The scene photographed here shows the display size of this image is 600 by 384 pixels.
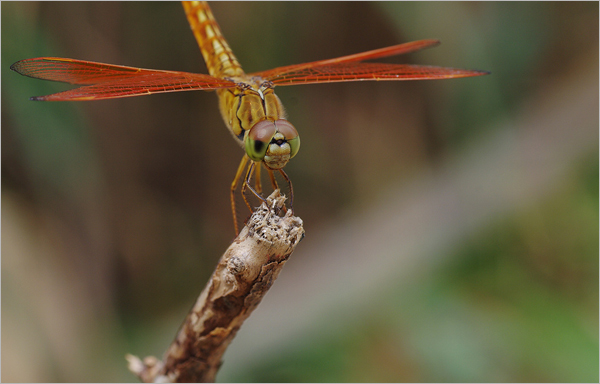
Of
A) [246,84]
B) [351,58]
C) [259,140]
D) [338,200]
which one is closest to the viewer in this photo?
[259,140]

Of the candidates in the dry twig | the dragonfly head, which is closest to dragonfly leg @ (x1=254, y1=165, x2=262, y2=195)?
the dragonfly head

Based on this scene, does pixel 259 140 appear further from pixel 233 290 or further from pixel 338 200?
pixel 338 200

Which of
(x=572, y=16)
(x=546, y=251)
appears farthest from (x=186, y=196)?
(x=572, y=16)

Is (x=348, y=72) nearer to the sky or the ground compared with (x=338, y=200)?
nearer to the sky

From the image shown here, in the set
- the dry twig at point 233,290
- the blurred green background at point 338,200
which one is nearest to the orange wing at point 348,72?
the dry twig at point 233,290

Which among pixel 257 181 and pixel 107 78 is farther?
pixel 257 181

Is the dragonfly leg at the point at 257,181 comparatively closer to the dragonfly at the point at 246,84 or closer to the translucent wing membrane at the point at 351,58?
the dragonfly at the point at 246,84

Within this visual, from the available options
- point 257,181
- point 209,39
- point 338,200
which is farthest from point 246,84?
point 338,200
